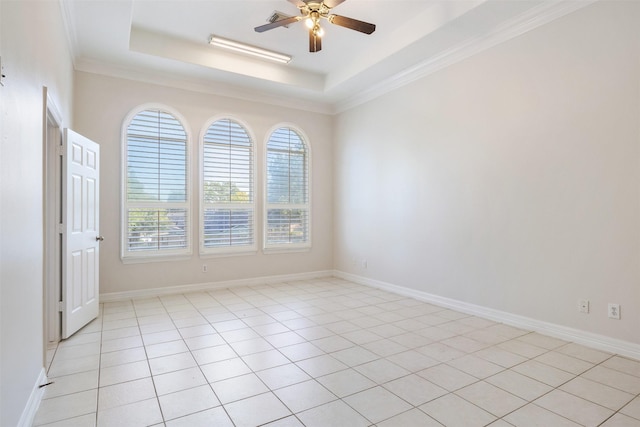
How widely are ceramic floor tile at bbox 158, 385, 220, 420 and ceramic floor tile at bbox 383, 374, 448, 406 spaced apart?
3.82ft

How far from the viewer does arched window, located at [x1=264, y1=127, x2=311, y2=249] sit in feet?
19.1

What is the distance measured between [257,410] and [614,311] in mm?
2969

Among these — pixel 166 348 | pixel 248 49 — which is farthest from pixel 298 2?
pixel 166 348

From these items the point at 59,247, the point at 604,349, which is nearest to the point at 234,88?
the point at 59,247

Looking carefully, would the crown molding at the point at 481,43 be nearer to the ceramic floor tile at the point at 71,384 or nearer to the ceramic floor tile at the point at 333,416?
the ceramic floor tile at the point at 333,416

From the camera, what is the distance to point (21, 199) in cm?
189

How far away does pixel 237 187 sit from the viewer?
5.50m

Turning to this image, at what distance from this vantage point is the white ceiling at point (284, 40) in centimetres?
344

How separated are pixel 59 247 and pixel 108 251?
138 centimetres

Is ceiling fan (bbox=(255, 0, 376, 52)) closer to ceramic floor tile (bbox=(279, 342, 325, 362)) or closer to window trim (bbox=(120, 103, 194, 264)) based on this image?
window trim (bbox=(120, 103, 194, 264))

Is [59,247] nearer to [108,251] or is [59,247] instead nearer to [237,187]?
[108,251]

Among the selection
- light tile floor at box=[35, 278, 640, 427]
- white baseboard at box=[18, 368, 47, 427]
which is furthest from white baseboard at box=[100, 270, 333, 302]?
white baseboard at box=[18, 368, 47, 427]

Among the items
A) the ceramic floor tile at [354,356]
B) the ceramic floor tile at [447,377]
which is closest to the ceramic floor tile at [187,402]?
the ceramic floor tile at [354,356]

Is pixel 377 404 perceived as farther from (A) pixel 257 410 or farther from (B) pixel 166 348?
(B) pixel 166 348
